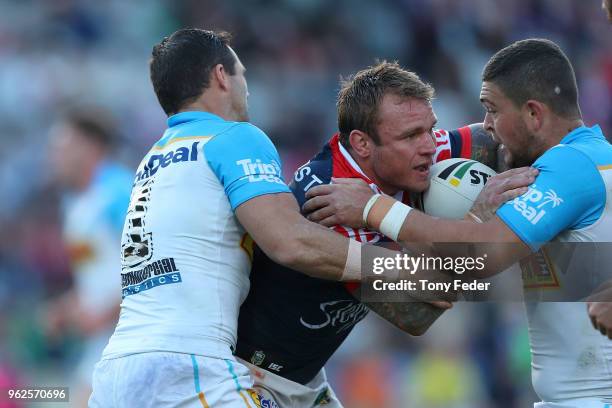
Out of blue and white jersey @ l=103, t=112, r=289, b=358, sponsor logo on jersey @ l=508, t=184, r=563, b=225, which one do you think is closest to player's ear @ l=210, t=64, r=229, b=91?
blue and white jersey @ l=103, t=112, r=289, b=358

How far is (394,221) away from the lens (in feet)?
16.4

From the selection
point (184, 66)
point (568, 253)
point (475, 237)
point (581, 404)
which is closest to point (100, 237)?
point (184, 66)

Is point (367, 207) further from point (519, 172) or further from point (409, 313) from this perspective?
point (519, 172)

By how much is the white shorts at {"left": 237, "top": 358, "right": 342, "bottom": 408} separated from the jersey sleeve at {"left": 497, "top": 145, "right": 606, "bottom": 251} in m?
1.53

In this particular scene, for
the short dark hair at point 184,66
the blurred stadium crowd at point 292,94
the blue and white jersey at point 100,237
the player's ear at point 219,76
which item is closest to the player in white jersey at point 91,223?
the blue and white jersey at point 100,237

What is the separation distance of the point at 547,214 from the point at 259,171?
138cm

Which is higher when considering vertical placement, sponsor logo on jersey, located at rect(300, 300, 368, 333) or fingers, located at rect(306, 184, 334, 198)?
fingers, located at rect(306, 184, 334, 198)

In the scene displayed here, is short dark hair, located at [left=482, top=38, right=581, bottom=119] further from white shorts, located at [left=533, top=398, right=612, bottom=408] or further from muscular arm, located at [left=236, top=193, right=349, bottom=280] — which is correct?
white shorts, located at [left=533, top=398, right=612, bottom=408]

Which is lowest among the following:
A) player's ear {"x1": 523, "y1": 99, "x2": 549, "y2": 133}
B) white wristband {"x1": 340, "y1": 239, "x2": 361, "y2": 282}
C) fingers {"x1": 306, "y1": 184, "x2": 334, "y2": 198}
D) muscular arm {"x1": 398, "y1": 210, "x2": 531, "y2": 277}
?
white wristband {"x1": 340, "y1": 239, "x2": 361, "y2": 282}

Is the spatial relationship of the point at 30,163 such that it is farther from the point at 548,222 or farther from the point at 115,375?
the point at 548,222

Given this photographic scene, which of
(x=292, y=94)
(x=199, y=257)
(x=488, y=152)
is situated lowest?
(x=199, y=257)

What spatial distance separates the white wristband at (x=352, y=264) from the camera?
487cm

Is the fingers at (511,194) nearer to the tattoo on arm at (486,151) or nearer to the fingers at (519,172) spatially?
the fingers at (519,172)

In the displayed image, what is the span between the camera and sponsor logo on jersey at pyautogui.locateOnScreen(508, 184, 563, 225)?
4738mm
